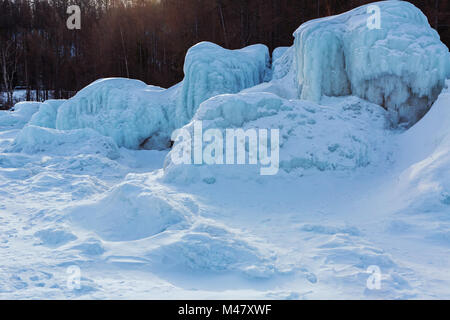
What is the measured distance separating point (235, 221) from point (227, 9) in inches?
754

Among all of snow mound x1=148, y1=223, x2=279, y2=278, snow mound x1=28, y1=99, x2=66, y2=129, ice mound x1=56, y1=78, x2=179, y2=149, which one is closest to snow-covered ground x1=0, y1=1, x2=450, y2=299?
snow mound x1=148, y1=223, x2=279, y2=278

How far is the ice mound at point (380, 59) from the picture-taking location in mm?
7723

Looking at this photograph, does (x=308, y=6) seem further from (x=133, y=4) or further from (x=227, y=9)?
(x=133, y=4)

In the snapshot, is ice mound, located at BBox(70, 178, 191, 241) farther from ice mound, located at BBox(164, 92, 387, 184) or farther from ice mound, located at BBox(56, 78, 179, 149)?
ice mound, located at BBox(56, 78, 179, 149)

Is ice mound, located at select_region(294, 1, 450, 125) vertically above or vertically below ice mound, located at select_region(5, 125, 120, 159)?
above

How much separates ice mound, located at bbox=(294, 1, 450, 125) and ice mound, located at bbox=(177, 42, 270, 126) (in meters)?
2.91

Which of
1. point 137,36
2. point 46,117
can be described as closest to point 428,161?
point 46,117

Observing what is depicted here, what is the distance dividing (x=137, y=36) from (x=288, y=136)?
21.3 metres

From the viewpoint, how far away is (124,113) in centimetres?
1239

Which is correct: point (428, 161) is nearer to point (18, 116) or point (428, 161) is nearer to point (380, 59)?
point (380, 59)

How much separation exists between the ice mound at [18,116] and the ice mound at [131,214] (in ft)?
47.4

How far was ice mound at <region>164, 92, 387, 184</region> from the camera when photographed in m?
6.48

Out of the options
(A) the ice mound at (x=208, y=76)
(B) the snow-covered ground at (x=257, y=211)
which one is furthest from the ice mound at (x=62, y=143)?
(A) the ice mound at (x=208, y=76)

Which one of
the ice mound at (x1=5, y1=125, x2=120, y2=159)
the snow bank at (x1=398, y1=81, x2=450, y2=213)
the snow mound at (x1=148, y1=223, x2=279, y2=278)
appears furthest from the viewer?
the ice mound at (x1=5, y1=125, x2=120, y2=159)
